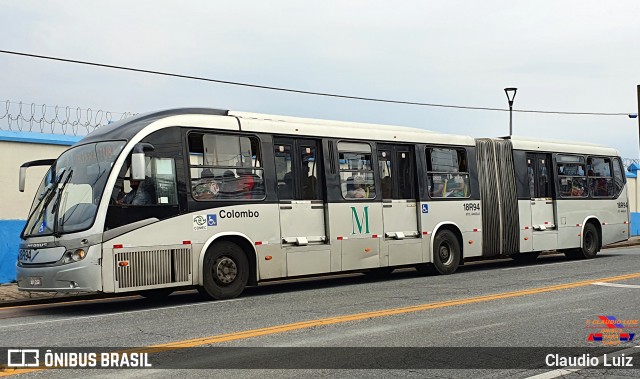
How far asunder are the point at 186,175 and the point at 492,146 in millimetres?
→ 9138

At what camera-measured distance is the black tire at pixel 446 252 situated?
1652cm

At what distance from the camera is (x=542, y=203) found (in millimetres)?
19547

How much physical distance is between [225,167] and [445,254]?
621cm

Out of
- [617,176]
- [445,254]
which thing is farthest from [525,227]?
[617,176]

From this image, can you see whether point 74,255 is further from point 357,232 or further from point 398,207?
point 398,207

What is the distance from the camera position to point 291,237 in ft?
44.8

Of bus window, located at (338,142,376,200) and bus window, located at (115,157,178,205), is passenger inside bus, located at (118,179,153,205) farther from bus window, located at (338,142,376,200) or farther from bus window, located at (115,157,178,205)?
bus window, located at (338,142,376,200)

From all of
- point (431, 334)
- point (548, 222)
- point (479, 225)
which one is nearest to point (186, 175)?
point (431, 334)

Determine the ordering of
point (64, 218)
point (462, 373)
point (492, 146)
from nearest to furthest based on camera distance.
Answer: point (462, 373) < point (64, 218) < point (492, 146)

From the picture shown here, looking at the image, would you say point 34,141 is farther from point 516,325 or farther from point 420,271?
point 516,325

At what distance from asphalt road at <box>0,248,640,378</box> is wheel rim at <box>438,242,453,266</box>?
5.78 feet

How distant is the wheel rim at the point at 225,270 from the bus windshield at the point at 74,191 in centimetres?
232

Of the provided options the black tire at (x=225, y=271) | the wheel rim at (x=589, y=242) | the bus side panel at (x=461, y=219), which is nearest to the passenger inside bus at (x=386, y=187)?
the bus side panel at (x=461, y=219)

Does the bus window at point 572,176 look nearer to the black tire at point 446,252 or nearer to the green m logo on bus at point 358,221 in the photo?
the black tire at point 446,252
